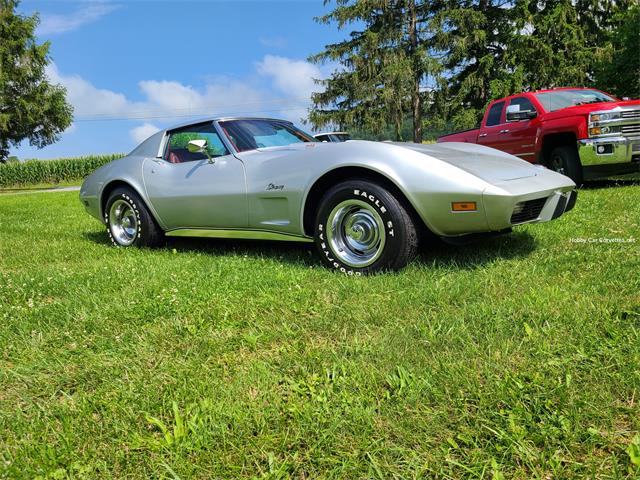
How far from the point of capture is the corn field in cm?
3650

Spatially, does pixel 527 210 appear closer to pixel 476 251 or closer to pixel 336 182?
pixel 476 251

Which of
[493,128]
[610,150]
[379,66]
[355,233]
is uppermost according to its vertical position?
[379,66]

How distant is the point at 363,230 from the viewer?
351 cm

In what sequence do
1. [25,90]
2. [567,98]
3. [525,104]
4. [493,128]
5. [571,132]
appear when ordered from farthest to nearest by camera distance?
[25,90] → [493,128] → [525,104] → [567,98] → [571,132]

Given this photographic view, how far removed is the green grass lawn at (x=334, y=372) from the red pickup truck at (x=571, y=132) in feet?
13.8

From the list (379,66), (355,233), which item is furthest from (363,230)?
(379,66)

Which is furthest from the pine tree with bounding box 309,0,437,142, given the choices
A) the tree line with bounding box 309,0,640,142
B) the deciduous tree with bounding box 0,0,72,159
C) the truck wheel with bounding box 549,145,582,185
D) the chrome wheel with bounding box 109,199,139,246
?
the chrome wheel with bounding box 109,199,139,246

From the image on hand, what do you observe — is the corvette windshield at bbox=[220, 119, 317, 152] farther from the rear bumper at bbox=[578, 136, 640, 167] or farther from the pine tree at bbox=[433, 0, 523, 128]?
the pine tree at bbox=[433, 0, 523, 128]

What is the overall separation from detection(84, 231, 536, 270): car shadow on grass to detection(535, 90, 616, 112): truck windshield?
16.8 ft

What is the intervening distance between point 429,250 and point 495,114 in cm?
650

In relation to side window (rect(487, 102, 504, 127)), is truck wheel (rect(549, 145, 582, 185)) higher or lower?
lower

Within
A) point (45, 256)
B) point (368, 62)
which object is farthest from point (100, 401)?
point (368, 62)

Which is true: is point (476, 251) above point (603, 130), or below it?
below

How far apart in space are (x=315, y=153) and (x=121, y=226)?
2.80 meters
